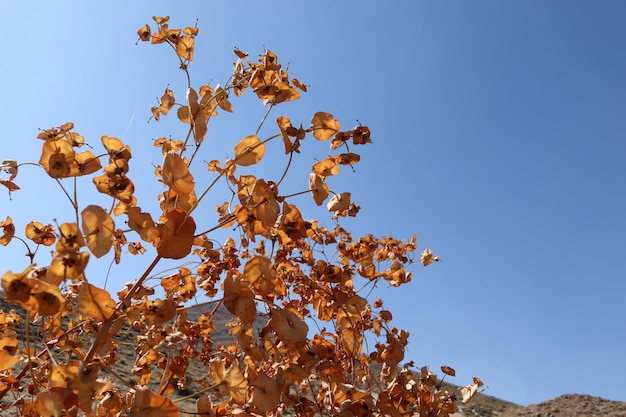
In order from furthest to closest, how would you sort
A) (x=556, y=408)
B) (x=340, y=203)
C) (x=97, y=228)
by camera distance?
(x=556, y=408)
(x=340, y=203)
(x=97, y=228)

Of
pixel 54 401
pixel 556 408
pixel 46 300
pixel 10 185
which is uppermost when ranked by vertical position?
pixel 556 408

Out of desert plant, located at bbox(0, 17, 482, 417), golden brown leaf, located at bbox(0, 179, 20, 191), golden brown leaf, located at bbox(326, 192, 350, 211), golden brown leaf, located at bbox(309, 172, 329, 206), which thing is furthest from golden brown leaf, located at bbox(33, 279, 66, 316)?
golden brown leaf, located at bbox(0, 179, 20, 191)

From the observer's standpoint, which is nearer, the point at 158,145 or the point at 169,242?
the point at 169,242

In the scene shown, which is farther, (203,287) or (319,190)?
(203,287)

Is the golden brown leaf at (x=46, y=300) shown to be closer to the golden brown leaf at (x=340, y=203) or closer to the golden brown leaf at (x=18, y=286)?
the golden brown leaf at (x=18, y=286)

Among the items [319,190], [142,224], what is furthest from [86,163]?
[319,190]

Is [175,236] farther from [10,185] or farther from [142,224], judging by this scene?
[10,185]

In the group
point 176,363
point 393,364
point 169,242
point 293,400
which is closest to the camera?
point 169,242

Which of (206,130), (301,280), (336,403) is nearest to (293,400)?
(336,403)

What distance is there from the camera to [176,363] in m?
1.57

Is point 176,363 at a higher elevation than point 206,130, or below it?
below

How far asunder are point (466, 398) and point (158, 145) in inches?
55.6

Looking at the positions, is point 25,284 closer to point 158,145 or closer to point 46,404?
point 46,404

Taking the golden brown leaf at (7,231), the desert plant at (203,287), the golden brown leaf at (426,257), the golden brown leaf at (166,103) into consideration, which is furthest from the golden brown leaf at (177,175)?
the golden brown leaf at (426,257)
